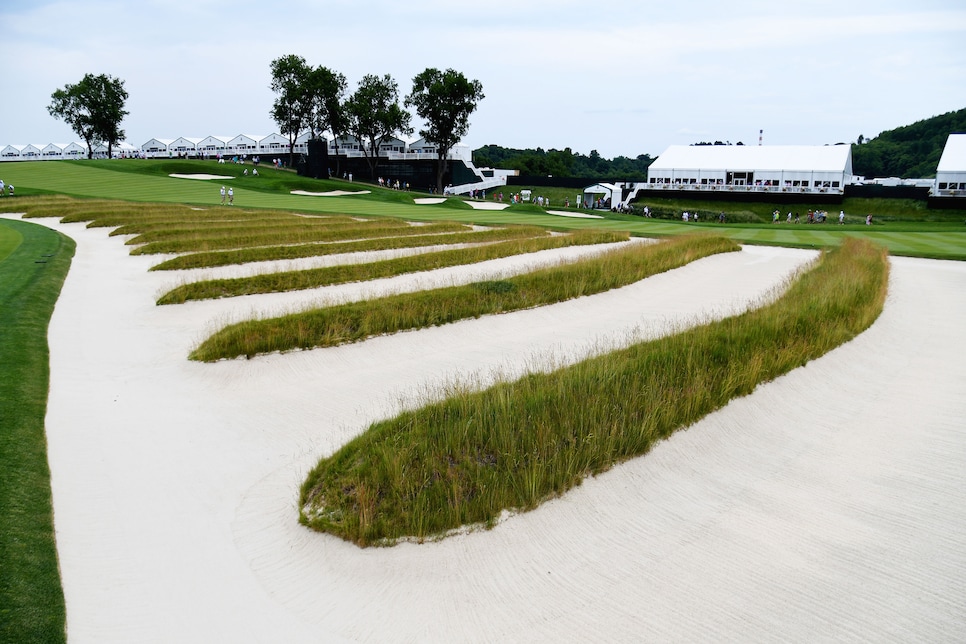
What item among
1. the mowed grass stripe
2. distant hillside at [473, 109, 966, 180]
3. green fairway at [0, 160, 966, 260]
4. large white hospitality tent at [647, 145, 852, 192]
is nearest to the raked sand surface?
the mowed grass stripe

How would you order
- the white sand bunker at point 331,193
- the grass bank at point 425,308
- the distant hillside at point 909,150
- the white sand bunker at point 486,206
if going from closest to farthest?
the grass bank at point 425,308 → the white sand bunker at point 486,206 → the white sand bunker at point 331,193 → the distant hillside at point 909,150

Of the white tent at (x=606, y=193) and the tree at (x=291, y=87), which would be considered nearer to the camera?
the white tent at (x=606, y=193)

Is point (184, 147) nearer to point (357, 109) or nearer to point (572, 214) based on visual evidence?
point (357, 109)

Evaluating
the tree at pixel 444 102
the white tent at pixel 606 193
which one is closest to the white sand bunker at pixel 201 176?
the tree at pixel 444 102

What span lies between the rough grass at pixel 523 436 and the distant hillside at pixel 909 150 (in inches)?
4500

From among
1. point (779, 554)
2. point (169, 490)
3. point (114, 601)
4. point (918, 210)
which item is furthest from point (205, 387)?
point (918, 210)

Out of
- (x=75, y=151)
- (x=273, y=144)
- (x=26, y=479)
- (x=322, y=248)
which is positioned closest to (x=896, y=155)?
(x=273, y=144)

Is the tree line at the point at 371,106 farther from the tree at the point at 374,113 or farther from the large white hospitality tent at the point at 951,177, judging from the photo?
the large white hospitality tent at the point at 951,177

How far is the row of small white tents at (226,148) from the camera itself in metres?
87.1

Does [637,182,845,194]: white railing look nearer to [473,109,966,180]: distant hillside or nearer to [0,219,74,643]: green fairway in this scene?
[473,109,966,180]: distant hillside

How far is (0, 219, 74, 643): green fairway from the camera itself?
4.86 meters

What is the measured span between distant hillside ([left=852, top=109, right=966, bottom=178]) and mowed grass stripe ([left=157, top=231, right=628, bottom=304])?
341 feet

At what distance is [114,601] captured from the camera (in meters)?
5.24

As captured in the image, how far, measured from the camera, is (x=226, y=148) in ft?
346
